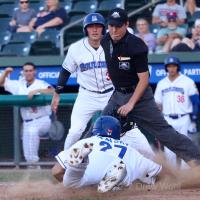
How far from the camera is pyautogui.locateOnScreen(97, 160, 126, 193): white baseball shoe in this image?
253 inches

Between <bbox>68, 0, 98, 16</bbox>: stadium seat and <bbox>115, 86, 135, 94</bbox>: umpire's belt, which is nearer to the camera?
<bbox>115, 86, 135, 94</bbox>: umpire's belt

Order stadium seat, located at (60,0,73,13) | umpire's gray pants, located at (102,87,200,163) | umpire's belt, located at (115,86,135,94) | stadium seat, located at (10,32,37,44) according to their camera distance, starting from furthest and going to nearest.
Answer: stadium seat, located at (60,0,73,13) → stadium seat, located at (10,32,37,44) → umpire's belt, located at (115,86,135,94) → umpire's gray pants, located at (102,87,200,163)

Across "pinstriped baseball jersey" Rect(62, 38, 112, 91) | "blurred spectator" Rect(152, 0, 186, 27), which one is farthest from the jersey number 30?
"blurred spectator" Rect(152, 0, 186, 27)

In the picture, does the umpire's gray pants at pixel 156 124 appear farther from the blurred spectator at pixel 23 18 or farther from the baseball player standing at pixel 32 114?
the blurred spectator at pixel 23 18

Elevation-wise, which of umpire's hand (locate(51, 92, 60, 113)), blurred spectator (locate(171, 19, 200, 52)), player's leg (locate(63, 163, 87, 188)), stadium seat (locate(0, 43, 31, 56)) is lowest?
player's leg (locate(63, 163, 87, 188))

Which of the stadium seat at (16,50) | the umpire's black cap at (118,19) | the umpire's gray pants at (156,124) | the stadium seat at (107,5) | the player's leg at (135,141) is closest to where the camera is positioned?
the umpire's black cap at (118,19)

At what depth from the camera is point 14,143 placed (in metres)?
11.2

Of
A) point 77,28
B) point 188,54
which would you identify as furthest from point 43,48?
point 188,54

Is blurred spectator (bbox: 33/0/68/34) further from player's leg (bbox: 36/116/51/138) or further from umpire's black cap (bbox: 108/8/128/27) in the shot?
umpire's black cap (bbox: 108/8/128/27)

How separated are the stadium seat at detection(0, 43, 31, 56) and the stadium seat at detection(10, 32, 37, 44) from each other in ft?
0.67

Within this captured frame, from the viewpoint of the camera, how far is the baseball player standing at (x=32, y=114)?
11.0m

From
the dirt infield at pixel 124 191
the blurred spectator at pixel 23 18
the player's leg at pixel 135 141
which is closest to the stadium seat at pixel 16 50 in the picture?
the blurred spectator at pixel 23 18

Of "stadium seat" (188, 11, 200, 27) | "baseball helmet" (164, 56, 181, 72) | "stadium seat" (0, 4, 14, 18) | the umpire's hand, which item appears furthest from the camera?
"stadium seat" (0, 4, 14, 18)

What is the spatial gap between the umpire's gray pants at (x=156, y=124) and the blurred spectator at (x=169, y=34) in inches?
178
